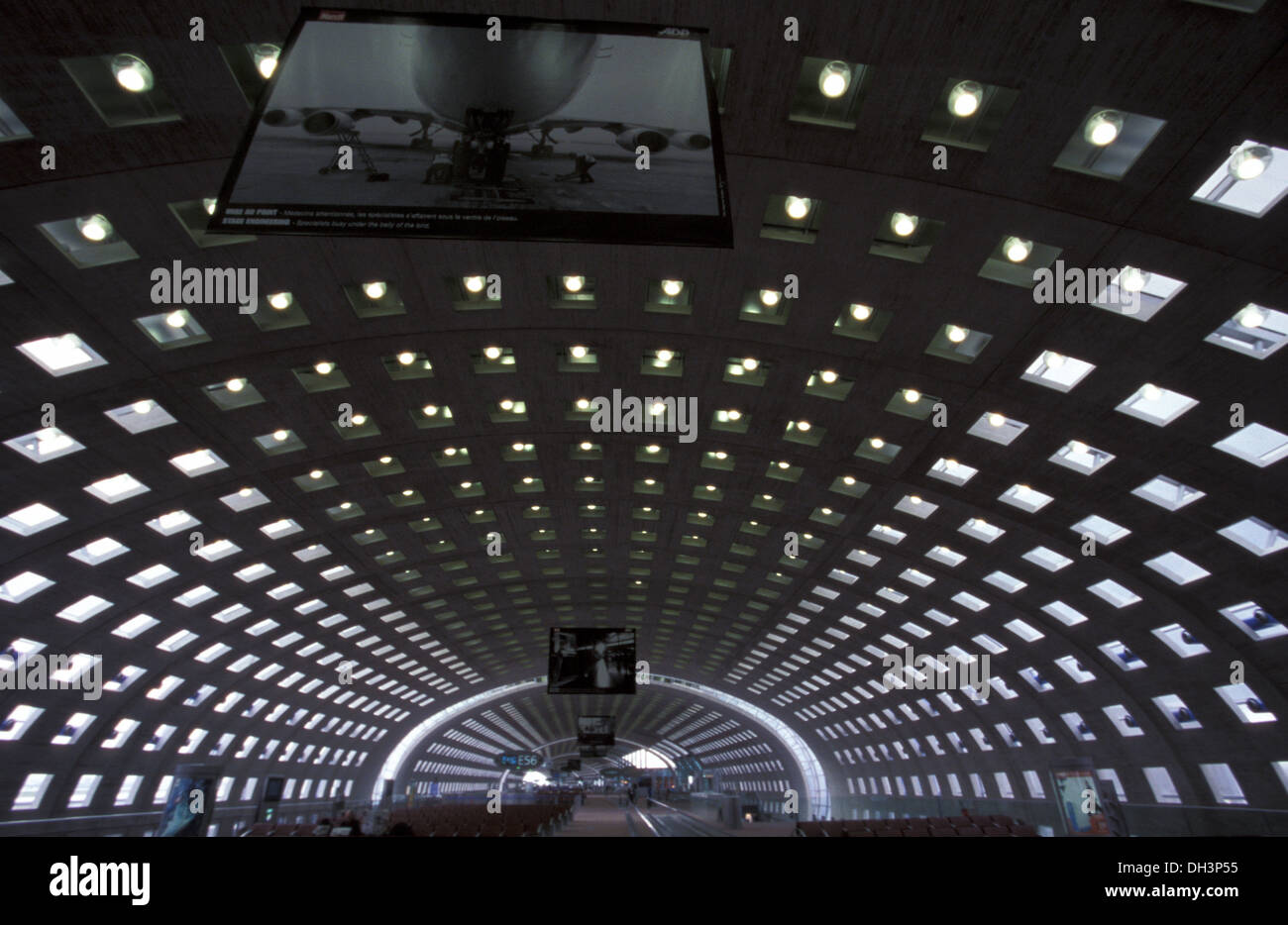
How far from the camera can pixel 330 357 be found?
17344 millimetres

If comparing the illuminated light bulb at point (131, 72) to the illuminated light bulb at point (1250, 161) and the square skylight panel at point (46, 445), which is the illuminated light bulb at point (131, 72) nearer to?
the square skylight panel at point (46, 445)

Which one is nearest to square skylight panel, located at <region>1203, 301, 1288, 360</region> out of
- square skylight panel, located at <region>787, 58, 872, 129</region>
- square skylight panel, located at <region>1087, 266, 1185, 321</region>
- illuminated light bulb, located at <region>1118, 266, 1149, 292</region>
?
square skylight panel, located at <region>1087, 266, 1185, 321</region>

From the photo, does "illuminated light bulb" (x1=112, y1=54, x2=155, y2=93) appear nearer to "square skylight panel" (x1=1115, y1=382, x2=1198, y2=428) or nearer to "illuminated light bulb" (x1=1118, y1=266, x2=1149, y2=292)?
"illuminated light bulb" (x1=1118, y1=266, x2=1149, y2=292)

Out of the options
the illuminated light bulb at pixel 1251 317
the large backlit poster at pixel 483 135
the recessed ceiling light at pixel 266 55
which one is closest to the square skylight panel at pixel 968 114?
the large backlit poster at pixel 483 135

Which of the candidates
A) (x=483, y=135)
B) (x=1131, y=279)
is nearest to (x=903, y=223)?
(x=1131, y=279)

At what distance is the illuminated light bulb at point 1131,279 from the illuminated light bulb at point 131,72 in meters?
16.8

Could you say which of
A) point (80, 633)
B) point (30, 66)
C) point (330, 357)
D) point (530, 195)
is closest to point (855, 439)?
point (330, 357)

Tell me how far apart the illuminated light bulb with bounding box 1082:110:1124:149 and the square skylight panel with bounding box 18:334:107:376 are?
2010cm

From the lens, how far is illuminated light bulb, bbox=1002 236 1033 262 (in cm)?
1291

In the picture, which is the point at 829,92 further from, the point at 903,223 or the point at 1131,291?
the point at 1131,291

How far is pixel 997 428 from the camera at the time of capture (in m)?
19.0

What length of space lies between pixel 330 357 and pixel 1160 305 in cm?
1878

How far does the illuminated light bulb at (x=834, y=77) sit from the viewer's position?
1018cm
